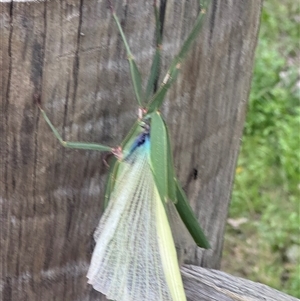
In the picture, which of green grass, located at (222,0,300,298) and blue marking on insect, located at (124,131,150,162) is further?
green grass, located at (222,0,300,298)

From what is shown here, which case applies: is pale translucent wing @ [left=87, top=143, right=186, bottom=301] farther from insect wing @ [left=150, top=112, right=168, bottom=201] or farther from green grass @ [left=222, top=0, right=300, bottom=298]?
green grass @ [left=222, top=0, right=300, bottom=298]

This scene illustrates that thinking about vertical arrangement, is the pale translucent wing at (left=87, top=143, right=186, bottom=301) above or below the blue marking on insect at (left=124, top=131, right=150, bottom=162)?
below

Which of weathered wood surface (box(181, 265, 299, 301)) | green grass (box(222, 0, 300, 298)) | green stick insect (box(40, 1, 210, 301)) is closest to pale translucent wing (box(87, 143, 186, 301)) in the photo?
green stick insect (box(40, 1, 210, 301))

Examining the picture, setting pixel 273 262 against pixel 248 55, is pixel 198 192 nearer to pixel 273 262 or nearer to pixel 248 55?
pixel 248 55

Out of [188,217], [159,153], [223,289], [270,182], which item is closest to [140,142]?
[159,153]

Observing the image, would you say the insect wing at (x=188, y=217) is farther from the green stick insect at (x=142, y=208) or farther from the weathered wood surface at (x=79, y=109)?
the weathered wood surface at (x=79, y=109)

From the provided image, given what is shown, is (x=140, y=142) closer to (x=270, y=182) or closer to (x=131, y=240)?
(x=131, y=240)

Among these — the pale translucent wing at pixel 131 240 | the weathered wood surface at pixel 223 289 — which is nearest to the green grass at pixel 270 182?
the weathered wood surface at pixel 223 289
